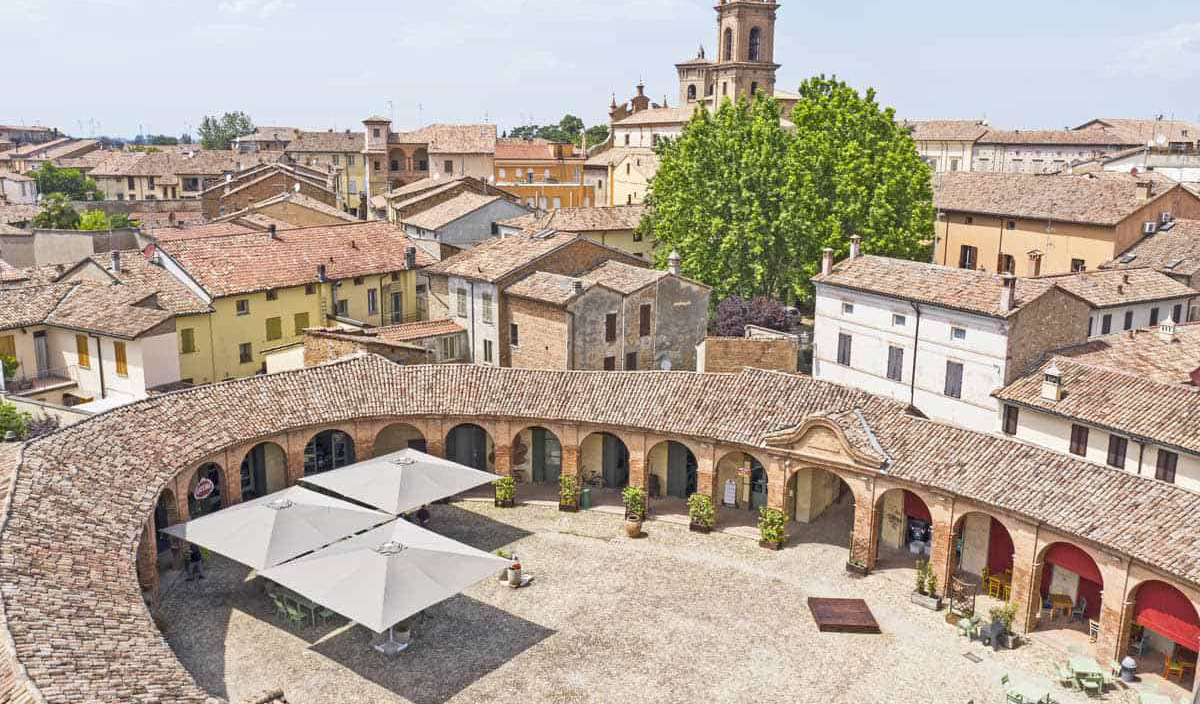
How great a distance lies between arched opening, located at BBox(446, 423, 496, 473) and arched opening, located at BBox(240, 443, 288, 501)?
661cm

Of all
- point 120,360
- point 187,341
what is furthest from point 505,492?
point 120,360

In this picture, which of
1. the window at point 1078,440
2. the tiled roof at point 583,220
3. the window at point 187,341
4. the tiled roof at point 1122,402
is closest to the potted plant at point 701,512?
the tiled roof at point 1122,402

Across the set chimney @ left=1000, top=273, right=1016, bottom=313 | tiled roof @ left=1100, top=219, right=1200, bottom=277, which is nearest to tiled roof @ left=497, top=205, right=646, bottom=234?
chimney @ left=1000, top=273, right=1016, bottom=313

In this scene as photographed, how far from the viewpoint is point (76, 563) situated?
921 inches

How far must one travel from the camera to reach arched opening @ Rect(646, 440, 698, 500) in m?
38.2

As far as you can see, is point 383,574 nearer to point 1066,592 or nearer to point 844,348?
point 1066,592

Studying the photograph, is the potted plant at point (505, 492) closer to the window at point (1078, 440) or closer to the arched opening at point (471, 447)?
the arched opening at point (471, 447)

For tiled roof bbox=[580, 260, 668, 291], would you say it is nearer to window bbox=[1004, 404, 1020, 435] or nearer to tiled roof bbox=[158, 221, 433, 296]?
tiled roof bbox=[158, 221, 433, 296]

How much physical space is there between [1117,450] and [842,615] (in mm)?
11041

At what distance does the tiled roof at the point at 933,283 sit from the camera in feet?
124

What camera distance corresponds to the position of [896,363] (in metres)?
41.8

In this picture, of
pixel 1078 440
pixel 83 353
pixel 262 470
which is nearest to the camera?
pixel 1078 440

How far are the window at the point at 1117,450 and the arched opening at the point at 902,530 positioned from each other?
6.12m

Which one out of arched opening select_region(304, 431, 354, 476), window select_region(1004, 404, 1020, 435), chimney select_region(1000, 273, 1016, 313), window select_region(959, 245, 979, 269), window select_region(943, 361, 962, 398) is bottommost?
arched opening select_region(304, 431, 354, 476)
